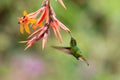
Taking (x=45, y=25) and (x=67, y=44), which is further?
(x=67, y=44)

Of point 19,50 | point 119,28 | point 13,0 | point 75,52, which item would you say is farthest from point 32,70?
point 75,52

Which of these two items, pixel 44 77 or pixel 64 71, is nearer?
pixel 64 71

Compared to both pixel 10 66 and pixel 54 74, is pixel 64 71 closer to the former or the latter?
pixel 54 74

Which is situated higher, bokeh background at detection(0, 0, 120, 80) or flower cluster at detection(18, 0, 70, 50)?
flower cluster at detection(18, 0, 70, 50)

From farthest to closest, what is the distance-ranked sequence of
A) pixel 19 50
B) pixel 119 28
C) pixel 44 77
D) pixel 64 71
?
pixel 19 50, pixel 119 28, pixel 44 77, pixel 64 71

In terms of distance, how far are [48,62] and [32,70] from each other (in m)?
0.21

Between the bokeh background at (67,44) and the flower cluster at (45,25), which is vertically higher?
the flower cluster at (45,25)

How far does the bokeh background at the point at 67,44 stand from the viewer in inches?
156

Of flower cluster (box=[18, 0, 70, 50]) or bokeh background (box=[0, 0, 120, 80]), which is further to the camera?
bokeh background (box=[0, 0, 120, 80])

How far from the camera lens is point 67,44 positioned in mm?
4070

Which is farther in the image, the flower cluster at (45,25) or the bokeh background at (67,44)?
the bokeh background at (67,44)

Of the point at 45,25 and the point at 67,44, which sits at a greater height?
the point at 45,25

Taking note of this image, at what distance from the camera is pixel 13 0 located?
14.3 ft

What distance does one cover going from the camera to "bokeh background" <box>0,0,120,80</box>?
396 centimetres
